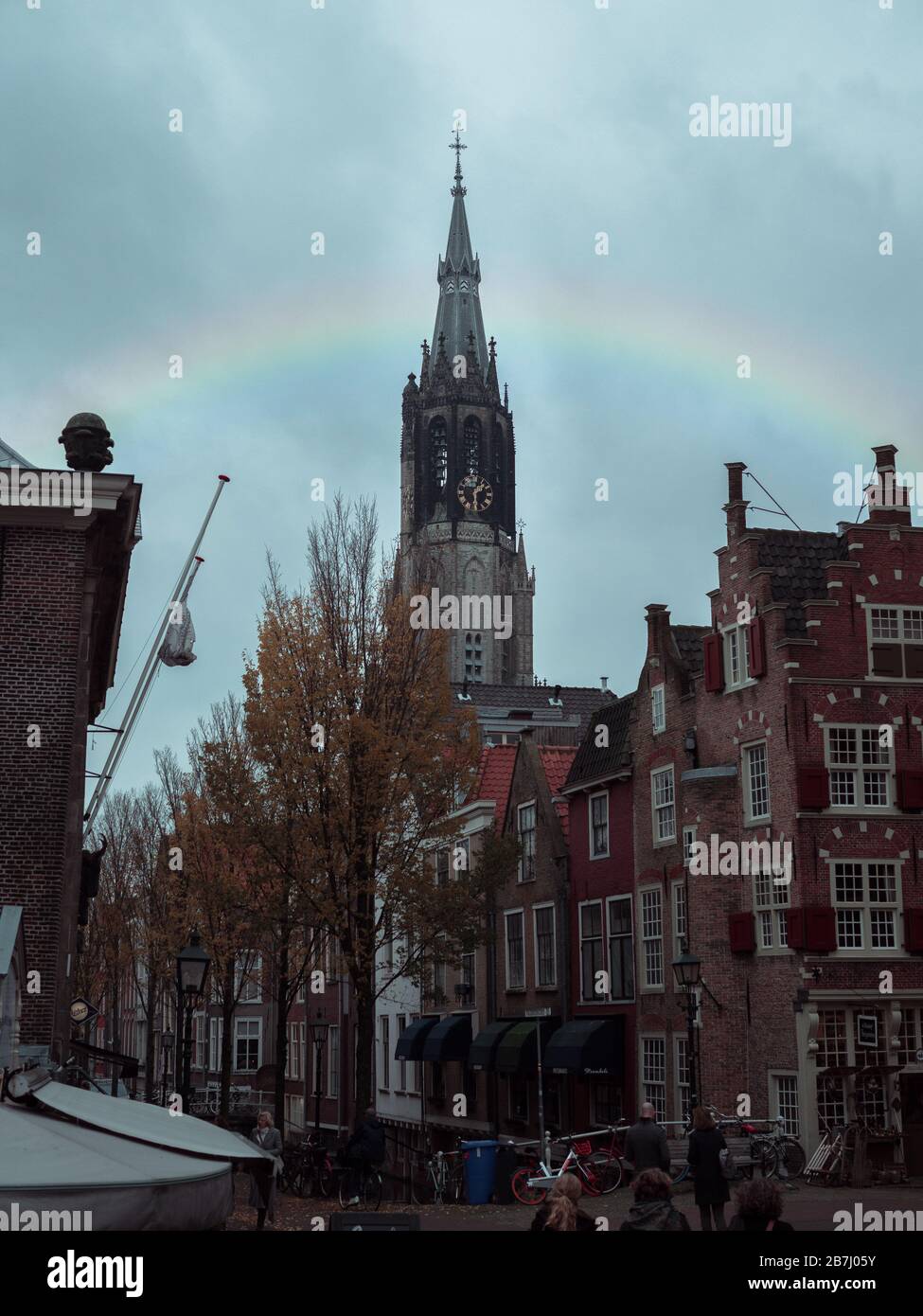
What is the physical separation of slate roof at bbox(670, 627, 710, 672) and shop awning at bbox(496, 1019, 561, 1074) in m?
10.2

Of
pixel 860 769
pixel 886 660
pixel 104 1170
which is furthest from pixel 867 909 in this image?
pixel 104 1170

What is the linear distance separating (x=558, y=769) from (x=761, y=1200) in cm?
3356

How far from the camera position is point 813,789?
99.2 feet

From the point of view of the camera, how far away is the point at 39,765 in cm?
2311

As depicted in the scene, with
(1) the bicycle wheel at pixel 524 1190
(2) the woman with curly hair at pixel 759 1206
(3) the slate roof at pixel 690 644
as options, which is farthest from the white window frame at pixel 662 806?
(2) the woman with curly hair at pixel 759 1206

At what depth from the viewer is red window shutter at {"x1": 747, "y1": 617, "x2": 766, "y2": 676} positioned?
31609 mm

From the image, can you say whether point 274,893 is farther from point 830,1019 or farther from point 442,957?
point 830,1019

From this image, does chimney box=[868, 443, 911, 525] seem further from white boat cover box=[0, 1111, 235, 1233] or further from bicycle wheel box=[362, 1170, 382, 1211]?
white boat cover box=[0, 1111, 235, 1233]

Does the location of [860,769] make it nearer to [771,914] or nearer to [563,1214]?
[771,914]

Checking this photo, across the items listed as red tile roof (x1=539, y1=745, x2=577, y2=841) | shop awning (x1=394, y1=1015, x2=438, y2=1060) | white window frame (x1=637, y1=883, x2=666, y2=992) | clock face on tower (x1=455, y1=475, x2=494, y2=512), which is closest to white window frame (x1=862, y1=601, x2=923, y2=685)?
→ white window frame (x1=637, y1=883, x2=666, y2=992)

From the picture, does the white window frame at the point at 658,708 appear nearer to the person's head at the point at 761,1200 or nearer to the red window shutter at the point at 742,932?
the red window shutter at the point at 742,932
